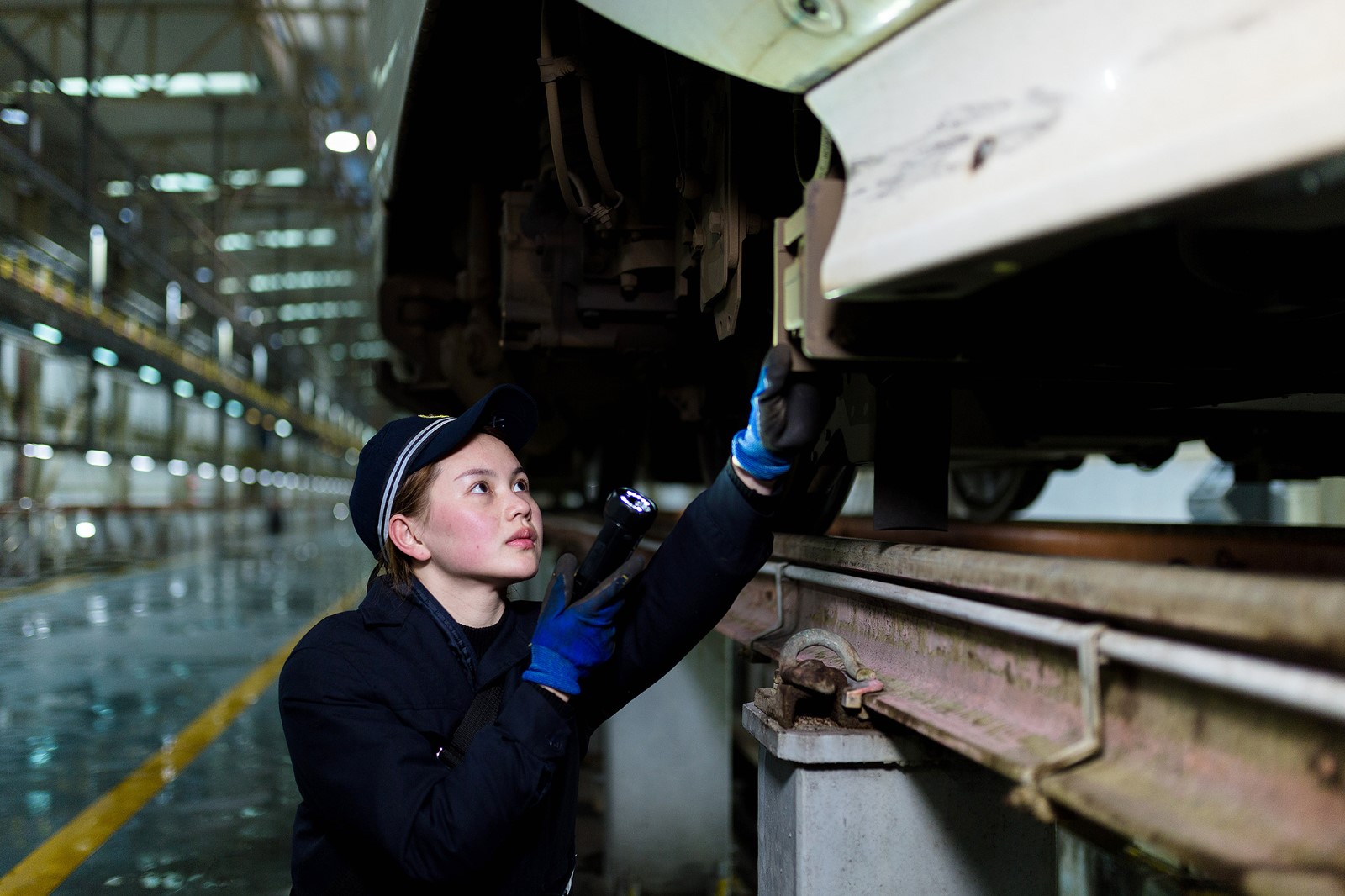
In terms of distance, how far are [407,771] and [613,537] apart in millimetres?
484

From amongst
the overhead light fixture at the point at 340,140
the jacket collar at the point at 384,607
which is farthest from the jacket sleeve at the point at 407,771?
the overhead light fixture at the point at 340,140

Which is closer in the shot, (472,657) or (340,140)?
(472,657)

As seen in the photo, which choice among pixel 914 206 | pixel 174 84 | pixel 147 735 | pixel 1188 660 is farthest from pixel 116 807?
pixel 174 84

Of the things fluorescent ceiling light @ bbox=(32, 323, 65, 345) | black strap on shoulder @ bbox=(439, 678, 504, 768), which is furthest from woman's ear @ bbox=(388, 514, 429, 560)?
fluorescent ceiling light @ bbox=(32, 323, 65, 345)

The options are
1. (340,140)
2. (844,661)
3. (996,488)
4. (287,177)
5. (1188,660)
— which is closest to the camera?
(1188,660)

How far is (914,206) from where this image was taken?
1.22 m

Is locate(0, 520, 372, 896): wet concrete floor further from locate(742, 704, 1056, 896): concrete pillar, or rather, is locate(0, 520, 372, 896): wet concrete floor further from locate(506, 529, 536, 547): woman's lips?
locate(742, 704, 1056, 896): concrete pillar

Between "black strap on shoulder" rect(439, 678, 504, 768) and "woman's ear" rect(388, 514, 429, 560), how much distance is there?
0.28 m

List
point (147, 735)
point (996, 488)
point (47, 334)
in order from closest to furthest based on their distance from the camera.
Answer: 1. point (147, 735)
2. point (996, 488)
3. point (47, 334)

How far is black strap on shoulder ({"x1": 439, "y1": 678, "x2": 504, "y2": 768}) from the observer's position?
5.25ft

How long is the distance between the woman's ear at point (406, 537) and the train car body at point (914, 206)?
0.77 m

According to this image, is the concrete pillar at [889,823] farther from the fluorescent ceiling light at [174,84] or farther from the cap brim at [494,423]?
the fluorescent ceiling light at [174,84]

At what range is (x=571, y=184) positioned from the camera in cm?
254

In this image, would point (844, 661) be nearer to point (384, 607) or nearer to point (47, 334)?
point (384, 607)
